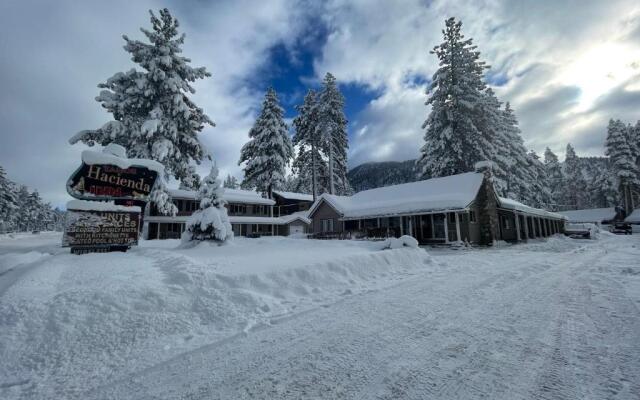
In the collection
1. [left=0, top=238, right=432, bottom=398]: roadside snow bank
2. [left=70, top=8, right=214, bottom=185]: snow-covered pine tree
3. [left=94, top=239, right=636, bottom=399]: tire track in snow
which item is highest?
[left=70, top=8, right=214, bottom=185]: snow-covered pine tree

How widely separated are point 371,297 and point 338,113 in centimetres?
3568

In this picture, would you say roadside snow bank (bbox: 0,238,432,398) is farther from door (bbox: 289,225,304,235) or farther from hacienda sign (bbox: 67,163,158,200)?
door (bbox: 289,225,304,235)

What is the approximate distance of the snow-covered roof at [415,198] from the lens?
67.6 ft

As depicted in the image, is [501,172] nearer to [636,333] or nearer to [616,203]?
[636,333]

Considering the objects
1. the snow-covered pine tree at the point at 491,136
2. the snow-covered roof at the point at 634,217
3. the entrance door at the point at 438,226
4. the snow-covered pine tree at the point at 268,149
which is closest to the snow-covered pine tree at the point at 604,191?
the snow-covered roof at the point at 634,217

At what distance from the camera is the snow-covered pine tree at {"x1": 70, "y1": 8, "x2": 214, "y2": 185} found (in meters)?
18.0

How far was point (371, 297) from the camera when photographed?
249 inches

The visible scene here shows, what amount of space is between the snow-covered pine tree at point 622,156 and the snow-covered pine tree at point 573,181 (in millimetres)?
19524

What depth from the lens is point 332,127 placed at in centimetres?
3828

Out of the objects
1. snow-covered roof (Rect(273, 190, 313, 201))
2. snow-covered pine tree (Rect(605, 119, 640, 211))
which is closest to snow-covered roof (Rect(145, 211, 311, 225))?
snow-covered roof (Rect(273, 190, 313, 201))

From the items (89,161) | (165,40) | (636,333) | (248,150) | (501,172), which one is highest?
(165,40)

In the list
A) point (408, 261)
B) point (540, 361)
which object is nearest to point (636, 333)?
point (540, 361)

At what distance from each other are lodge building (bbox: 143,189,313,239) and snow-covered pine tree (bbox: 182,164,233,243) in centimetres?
1480

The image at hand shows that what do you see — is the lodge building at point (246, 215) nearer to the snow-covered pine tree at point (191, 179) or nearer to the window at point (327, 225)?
the window at point (327, 225)
